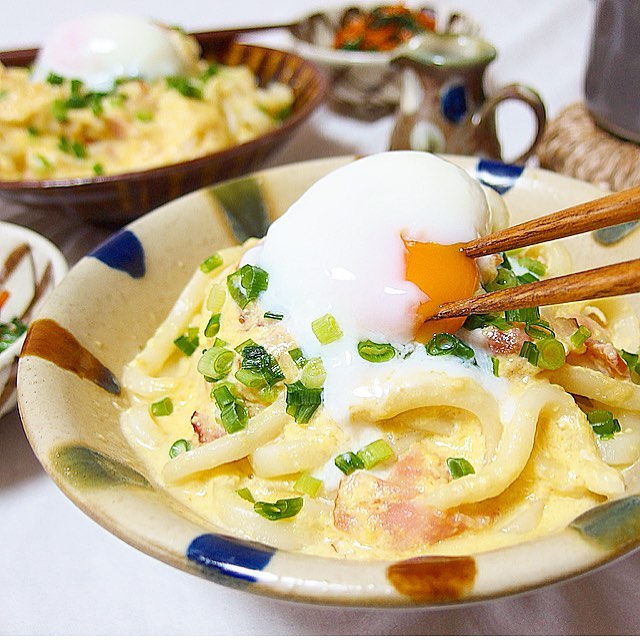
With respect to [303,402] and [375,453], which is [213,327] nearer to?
[303,402]

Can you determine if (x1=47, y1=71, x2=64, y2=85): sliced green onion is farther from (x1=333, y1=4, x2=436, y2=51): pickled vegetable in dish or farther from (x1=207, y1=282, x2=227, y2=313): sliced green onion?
(x1=207, y1=282, x2=227, y2=313): sliced green onion

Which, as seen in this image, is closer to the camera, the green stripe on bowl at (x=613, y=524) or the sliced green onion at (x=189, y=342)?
the green stripe on bowl at (x=613, y=524)

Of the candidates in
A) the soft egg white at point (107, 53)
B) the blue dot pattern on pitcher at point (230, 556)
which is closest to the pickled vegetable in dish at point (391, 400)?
the blue dot pattern on pitcher at point (230, 556)

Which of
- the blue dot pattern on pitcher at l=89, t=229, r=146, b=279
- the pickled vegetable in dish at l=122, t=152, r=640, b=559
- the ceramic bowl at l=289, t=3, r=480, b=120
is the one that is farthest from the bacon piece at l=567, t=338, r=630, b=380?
the ceramic bowl at l=289, t=3, r=480, b=120

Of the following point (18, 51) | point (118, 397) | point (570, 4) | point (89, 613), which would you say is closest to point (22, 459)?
point (118, 397)

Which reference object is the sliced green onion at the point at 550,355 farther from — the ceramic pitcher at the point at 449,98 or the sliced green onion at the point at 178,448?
the ceramic pitcher at the point at 449,98

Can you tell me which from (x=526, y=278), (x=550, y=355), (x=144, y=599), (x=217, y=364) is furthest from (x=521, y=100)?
(x=144, y=599)
